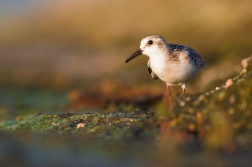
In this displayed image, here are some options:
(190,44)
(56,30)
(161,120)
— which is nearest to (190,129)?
(161,120)

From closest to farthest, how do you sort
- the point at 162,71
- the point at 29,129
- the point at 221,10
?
the point at 29,129 < the point at 162,71 < the point at 221,10

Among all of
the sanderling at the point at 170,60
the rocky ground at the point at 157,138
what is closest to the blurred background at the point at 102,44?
the sanderling at the point at 170,60

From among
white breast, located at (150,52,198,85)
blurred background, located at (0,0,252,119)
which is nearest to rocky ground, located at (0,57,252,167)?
white breast, located at (150,52,198,85)

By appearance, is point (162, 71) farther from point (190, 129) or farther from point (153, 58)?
point (190, 129)

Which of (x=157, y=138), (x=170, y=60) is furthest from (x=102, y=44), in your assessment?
(x=157, y=138)

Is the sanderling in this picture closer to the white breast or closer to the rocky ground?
the white breast
